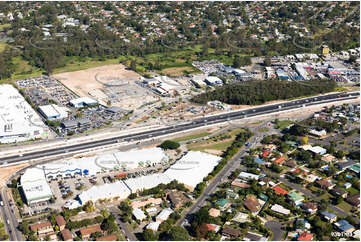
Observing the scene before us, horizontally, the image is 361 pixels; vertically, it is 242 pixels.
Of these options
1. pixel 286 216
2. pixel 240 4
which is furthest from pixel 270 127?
pixel 240 4

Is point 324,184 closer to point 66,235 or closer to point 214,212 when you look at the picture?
point 214,212

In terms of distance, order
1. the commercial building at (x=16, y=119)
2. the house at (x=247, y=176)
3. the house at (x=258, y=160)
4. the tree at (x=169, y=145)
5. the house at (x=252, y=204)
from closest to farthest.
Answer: the house at (x=252, y=204) < the house at (x=247, y=176) < the house at (x=258, y=160) < the tree at (x=169, y=145) < the commercial building at (x=16, y=119)

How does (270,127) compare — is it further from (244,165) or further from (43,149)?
(43,149)

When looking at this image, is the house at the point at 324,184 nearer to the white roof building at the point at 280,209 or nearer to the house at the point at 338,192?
the house at the point at 338,192

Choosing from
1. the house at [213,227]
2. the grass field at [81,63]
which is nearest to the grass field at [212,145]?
the house at [213,227]

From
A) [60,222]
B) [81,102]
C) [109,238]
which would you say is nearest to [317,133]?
[109,238]
